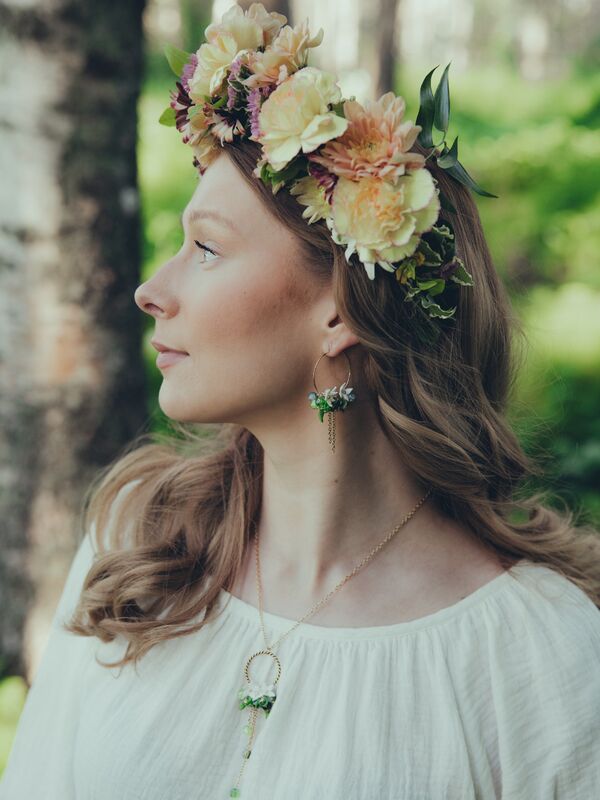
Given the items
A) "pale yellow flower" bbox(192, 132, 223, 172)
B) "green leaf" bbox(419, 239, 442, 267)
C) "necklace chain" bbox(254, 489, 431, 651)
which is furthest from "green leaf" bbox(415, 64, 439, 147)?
"necklace chain" bbox(254, 489, 431, 651)

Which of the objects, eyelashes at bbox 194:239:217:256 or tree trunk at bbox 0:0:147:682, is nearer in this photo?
eyelashes at bbox 194:239:217:256

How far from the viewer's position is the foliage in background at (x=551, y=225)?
423cm

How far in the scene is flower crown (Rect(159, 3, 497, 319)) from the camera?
1770 millimetres

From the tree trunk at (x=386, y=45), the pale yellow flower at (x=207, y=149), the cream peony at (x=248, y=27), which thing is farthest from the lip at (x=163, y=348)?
the tree trunk at (x=386, y=45)

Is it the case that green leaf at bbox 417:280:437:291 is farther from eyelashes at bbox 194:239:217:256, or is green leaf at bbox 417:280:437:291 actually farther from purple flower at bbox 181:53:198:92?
purple flower at bbox 181:53:198:92

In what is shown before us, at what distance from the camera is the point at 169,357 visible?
6.36 ft

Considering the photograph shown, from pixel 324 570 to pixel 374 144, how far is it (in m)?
0.88

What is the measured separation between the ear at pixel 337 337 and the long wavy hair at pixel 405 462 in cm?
2

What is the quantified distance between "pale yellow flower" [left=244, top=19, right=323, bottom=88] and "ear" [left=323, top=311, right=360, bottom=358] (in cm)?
48

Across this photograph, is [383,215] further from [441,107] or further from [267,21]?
[267,21]

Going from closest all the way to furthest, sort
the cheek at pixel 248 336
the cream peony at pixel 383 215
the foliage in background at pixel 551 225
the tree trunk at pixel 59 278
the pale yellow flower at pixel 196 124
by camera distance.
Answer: the cream peony at pixel 383 215, the cheek at pixel 248 336, the pale yellow flower at pixel 196 124, the tree trunk at pixel 59 278, the foliage in background at pixel 551 225

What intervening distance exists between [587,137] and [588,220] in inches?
36.7

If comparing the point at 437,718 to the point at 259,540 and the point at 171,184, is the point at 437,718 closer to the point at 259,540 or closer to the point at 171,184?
the point at 259,540

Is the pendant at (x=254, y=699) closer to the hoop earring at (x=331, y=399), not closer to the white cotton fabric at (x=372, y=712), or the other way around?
the white cotton fabric at (x=372, y=712)
